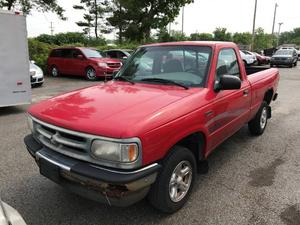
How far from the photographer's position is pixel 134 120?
2717mm

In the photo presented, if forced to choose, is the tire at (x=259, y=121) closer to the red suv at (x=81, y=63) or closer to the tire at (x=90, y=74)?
the red suv at (x=81, y=63)

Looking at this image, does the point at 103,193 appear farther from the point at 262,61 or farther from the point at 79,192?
the point at 262,61

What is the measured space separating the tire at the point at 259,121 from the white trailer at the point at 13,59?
5.56 metres

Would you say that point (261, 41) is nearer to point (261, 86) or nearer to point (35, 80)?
point (35, 80)

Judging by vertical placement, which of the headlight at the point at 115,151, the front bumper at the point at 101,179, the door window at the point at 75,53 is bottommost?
the front bumper at the point at 101,179

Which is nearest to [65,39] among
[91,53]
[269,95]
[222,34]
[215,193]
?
[91,53]

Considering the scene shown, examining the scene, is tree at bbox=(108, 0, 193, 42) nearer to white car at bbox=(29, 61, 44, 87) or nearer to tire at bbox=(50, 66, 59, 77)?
tire at bbox=(50, 66, 59, 77)

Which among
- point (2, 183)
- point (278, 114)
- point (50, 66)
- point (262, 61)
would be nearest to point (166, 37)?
point (262, 61)

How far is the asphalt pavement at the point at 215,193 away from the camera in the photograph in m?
3.20

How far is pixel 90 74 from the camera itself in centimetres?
1562

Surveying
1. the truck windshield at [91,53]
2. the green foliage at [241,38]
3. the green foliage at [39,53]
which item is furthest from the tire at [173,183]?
the green foliage at [241,38]

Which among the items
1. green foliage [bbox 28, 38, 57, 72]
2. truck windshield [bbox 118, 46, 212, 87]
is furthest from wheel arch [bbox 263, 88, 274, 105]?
green foliage [bbox 28, 38, 57, 72]

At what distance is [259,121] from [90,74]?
11263 mm

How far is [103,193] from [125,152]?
0.43 meters
